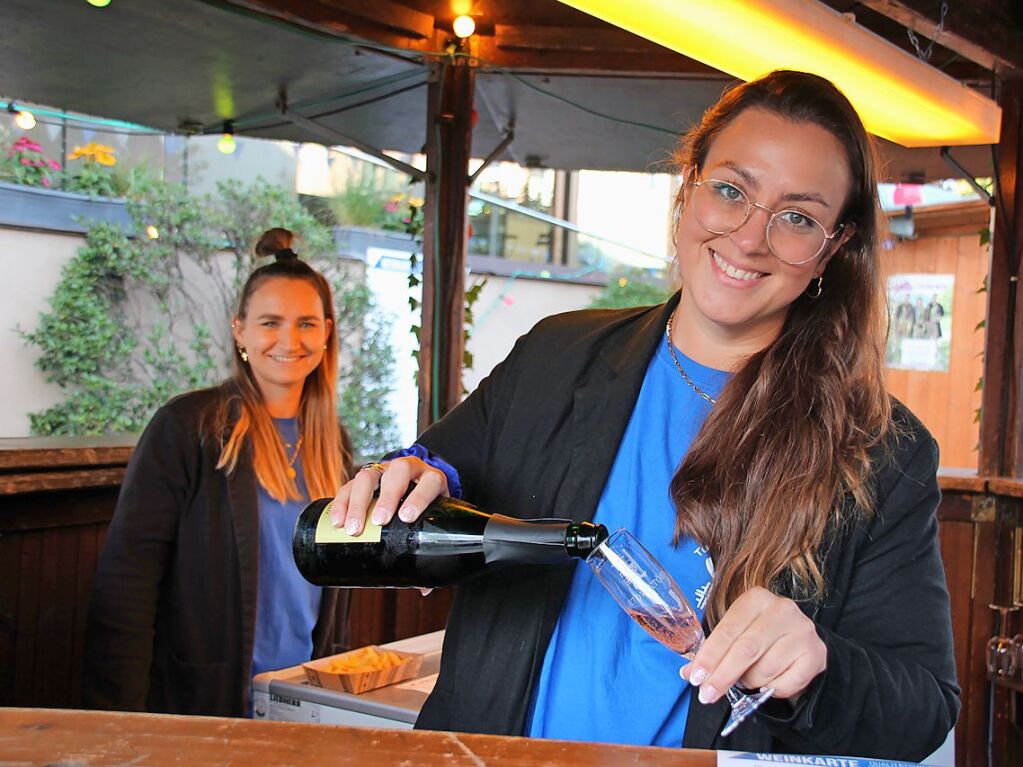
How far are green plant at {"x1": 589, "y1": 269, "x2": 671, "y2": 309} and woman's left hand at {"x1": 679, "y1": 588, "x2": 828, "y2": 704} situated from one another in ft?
21.1

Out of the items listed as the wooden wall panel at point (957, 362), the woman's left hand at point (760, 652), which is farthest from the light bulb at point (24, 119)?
the wooden wall panel at point (957, 362)

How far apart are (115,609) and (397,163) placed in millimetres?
1732

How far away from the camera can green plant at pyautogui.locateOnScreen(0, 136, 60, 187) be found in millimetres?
4023

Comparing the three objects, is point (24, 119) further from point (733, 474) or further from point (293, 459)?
point (733, 474)

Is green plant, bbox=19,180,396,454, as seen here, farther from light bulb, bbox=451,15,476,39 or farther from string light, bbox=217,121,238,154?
light bulb, bbox=451,15,476,39

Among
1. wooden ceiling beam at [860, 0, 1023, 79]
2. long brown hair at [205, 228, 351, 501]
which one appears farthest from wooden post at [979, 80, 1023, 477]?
long brown hair at [205, 228, 351, 501]

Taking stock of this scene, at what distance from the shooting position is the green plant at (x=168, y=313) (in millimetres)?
4504

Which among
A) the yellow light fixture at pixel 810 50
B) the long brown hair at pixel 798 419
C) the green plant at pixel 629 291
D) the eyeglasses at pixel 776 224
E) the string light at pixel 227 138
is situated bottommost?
the long brown hair at pixel 798 419

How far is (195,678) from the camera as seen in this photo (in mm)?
2270

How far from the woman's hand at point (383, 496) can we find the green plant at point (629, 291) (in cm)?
628

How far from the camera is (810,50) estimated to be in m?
2.02

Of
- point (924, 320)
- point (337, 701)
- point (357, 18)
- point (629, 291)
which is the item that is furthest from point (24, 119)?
point (924, 320)

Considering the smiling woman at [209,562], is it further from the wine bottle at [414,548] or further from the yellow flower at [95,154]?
the yellow flower at [95,154]

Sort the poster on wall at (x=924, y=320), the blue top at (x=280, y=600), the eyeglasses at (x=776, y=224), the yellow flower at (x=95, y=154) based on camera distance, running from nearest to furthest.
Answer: the eyeglasses at (x=776, y=224)
the blue top at (x=280, y=600)
the yellow flower at (x=95, y=154)
the poster on wall at (x=924, y=320)
